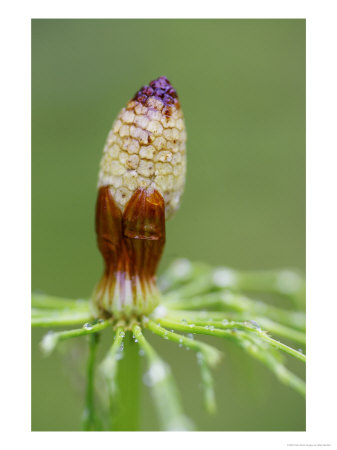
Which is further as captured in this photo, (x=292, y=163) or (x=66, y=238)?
(x=292, y=163)

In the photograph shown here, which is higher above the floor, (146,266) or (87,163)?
(87,163)

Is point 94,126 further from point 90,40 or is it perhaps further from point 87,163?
point 90,40

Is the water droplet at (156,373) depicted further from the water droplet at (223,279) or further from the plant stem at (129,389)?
the water droplet at (223,279)

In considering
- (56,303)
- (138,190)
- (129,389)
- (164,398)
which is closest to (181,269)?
(56,303)

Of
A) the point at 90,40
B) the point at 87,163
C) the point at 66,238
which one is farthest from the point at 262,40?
the point at 66,238

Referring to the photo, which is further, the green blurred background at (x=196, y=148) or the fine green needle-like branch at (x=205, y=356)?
the green blurred background at (x=196, y=148)

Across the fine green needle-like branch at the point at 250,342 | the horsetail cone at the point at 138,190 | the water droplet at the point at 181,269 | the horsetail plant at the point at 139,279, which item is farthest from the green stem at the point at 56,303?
the water droplet at the point at 181,269
